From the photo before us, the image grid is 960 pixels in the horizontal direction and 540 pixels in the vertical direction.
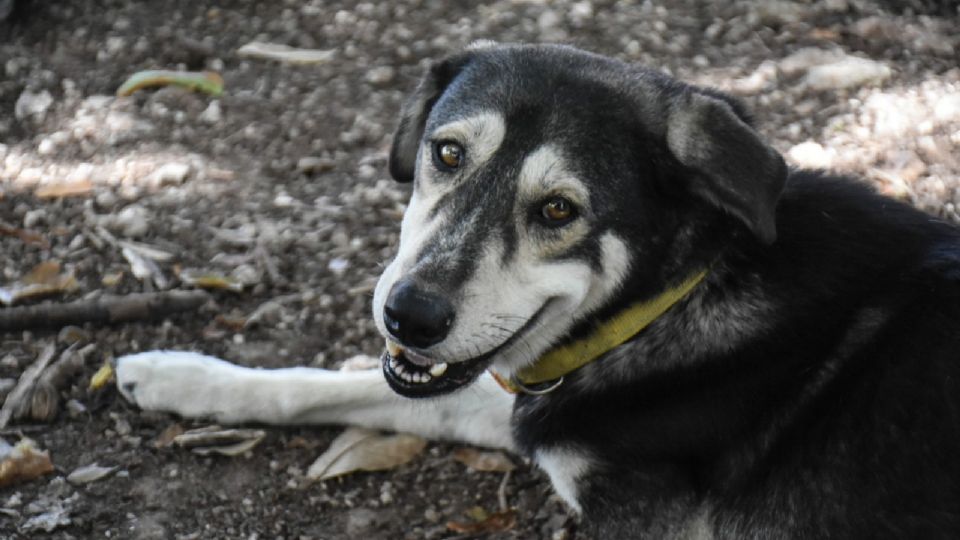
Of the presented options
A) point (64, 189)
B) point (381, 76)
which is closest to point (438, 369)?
point (64, 189)

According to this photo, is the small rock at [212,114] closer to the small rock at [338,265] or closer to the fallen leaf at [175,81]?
the fallen leaf at [175,81]

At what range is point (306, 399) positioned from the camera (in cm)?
369

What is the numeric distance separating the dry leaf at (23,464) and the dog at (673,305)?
46.6 inches

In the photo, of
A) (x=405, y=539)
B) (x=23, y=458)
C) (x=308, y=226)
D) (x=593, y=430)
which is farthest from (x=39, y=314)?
(x=593, y=430)

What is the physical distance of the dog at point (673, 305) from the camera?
110 inches

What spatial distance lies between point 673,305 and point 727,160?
1.44 feet

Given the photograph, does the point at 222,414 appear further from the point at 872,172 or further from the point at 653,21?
the point at 653,21

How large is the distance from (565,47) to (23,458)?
6.48 feet

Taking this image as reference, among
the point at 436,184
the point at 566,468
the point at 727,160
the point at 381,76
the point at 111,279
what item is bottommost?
the point at 111,279

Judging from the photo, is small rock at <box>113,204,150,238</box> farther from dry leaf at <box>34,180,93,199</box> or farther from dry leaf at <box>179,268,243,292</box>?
dry leaf at <box>179,268,243,292</box>

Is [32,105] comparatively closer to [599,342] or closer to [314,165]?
[314,165]

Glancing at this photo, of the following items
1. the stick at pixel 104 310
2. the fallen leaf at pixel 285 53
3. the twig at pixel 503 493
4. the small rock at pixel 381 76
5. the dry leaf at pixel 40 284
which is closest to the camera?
the twig at pixel 503 493

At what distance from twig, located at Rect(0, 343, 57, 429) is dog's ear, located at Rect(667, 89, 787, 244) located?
2.16m

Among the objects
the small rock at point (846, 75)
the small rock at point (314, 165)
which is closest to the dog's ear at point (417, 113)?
the small rock at point (314, 165)
